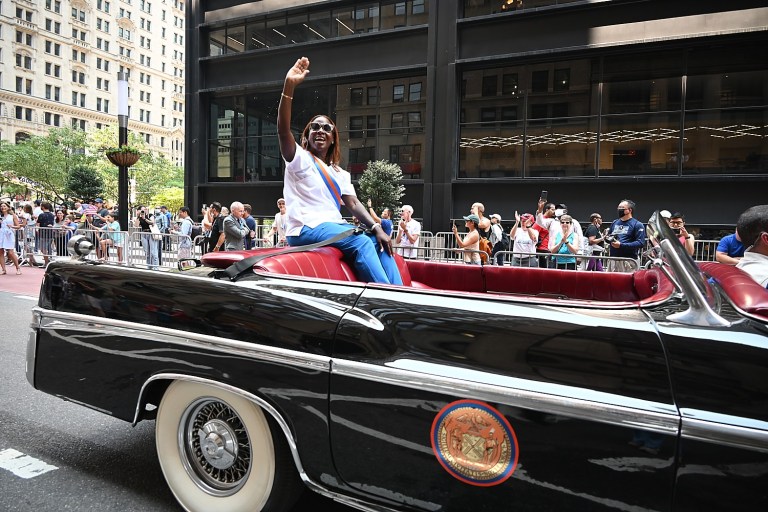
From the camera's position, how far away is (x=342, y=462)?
67.4 inches

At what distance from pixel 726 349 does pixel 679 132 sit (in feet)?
Result: 53.2

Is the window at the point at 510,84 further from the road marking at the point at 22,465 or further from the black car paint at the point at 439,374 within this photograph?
the road marking at the point at 22,465

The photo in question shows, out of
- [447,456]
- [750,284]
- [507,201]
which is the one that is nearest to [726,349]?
[750,284]

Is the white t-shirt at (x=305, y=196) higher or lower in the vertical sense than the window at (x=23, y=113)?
lower

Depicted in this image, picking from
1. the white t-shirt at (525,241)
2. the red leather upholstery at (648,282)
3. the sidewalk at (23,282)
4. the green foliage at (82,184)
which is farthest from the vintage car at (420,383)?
the green foliage at (82,184)

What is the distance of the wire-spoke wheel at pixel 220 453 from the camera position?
1.91 metres

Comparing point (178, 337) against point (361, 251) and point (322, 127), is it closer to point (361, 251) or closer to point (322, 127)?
point (361, 251)

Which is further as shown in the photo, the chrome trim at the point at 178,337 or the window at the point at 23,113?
the window at the point at 23,113

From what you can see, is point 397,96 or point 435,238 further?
Answer: point 397,96

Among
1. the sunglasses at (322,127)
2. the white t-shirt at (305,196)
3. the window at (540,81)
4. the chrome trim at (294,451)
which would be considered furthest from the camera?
the window at (540,81)

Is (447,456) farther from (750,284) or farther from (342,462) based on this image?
(750,284)

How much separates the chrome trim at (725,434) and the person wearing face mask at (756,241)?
4.93ft

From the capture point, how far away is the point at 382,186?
53.8 feet

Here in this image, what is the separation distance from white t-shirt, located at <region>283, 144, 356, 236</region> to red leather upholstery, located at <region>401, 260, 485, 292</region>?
2.47 feet
